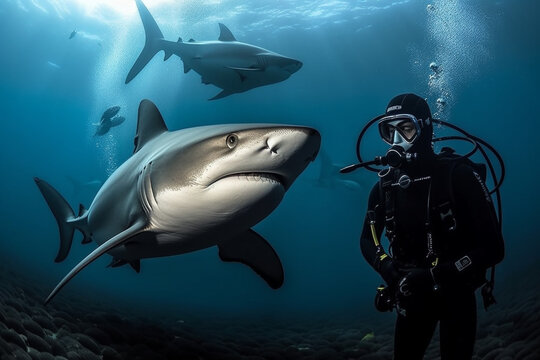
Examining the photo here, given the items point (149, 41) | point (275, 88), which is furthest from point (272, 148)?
point (275, 88)

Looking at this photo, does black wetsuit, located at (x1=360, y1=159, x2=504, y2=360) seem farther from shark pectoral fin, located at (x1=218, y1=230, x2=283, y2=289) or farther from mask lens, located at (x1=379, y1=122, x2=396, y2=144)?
shark pectoral fin, located at (x1=218, y1=230, x2=283, y2=289)

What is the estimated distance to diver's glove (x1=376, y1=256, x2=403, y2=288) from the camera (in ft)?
10.4

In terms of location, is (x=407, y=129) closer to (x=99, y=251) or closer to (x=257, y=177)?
(x=257, y=177)

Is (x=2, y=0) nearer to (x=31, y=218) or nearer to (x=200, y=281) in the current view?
(x=200, y=281)

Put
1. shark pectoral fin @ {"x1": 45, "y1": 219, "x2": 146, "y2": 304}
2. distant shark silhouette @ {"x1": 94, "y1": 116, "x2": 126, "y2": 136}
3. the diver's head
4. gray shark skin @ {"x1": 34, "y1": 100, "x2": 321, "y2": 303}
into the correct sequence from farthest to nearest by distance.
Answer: distant shark silhouette @ {"x1": 94, "y1": 116, "x2": 126, "y2": 136}, the diver's head, shark pectoral fin @ {"x1": 45, "y1": 219, "x2": 146, "y2": 304}, gray shark skin @ {"x1": 34, "y1": 100, "x2": 321, "y2": 303}

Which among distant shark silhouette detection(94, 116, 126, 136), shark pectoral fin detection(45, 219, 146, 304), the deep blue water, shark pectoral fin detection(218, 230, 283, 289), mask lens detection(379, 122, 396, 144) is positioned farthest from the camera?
the deep blue water

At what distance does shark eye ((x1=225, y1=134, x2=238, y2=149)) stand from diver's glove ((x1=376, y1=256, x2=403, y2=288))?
203 centimetres

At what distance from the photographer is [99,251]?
7.72 ft

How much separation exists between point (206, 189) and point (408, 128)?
239cm

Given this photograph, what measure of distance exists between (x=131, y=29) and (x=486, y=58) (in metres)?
33.1

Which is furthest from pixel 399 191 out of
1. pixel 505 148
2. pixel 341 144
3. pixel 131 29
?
pixel 505 148

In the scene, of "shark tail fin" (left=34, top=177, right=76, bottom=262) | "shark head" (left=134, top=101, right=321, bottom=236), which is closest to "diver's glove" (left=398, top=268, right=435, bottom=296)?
"shark head" (left=134, top=101, right=321, bottom=236)

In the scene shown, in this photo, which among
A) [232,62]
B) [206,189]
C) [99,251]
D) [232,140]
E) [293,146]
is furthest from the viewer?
[232,62]

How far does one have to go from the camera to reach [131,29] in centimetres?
3036
